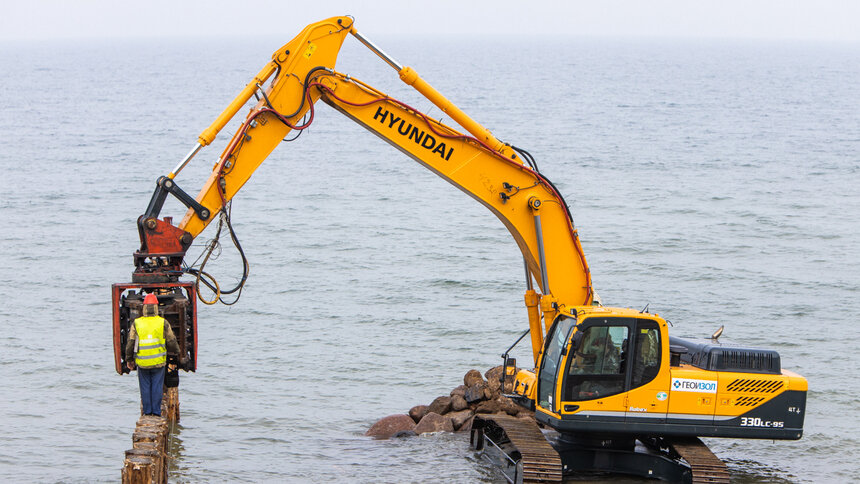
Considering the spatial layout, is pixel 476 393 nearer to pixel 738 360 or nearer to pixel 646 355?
pixel 646 355

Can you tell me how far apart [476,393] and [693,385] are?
4684 mm

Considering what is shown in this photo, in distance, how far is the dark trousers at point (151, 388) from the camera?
13.4 meters

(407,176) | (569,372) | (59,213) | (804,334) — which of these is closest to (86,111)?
(407,176)

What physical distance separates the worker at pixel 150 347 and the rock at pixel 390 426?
406 cm

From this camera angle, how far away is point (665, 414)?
43.1 ft

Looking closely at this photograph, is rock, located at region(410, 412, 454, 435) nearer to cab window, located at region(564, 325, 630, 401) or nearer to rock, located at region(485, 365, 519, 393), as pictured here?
rock, located at region(485, 365, 519, 393)

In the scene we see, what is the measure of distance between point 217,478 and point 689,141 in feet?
163

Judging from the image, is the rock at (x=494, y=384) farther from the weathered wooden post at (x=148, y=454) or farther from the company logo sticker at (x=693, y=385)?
the weathered wooden post at (x=148, y=454)

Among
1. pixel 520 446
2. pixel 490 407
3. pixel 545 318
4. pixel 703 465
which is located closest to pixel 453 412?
pixel 490 407

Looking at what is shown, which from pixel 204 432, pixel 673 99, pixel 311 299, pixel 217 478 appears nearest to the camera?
pixel 217 478

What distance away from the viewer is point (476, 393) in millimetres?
17047

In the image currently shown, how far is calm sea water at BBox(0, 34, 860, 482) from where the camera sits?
640 inches

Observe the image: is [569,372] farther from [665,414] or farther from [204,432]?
[204,432]

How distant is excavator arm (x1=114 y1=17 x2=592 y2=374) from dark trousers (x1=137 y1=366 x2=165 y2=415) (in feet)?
3.90
